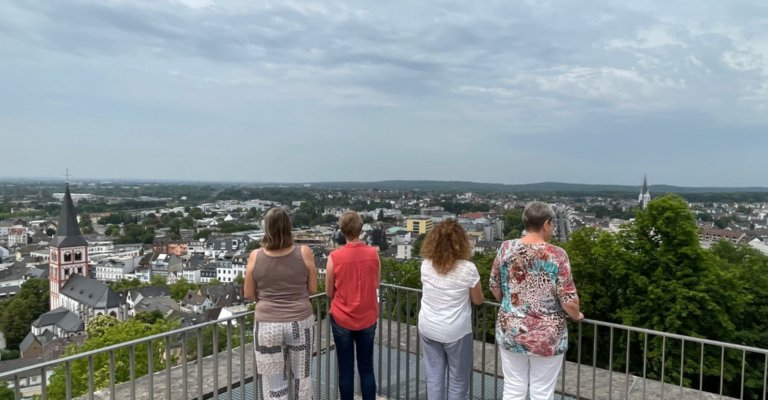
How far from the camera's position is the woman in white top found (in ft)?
10.6

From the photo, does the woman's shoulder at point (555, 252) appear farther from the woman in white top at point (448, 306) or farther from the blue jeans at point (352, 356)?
the blue jeans at point (352, 356)

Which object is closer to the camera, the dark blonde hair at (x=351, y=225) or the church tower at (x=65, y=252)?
the dark blonde hair at (x=351, y=225)

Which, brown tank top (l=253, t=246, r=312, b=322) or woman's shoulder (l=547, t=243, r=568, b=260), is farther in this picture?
brown tank top (l=253, t=246, r=312, b=322)

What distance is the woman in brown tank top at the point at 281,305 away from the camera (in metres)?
3.17

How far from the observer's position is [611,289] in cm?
1450

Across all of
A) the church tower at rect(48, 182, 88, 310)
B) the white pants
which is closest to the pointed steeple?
the church tower at rect(48, 182, 88, 310)

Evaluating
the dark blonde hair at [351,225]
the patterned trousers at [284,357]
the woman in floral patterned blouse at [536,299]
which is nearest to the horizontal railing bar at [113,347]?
the patterned trousers at [284,357]

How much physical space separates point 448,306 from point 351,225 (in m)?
0.85

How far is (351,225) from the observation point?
3.44 metres

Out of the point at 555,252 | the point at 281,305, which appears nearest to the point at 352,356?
the point at 281,305

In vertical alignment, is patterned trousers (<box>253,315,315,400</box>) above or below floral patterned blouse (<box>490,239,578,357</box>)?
below

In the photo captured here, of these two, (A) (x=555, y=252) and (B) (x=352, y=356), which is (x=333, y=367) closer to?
(B) (x=352, y=356)

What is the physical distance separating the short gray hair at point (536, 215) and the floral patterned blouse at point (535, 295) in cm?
12

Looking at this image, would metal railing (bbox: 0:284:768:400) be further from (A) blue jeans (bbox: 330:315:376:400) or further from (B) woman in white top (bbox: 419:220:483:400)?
(B) woman in white top (bbox: 419:220:483:400)
